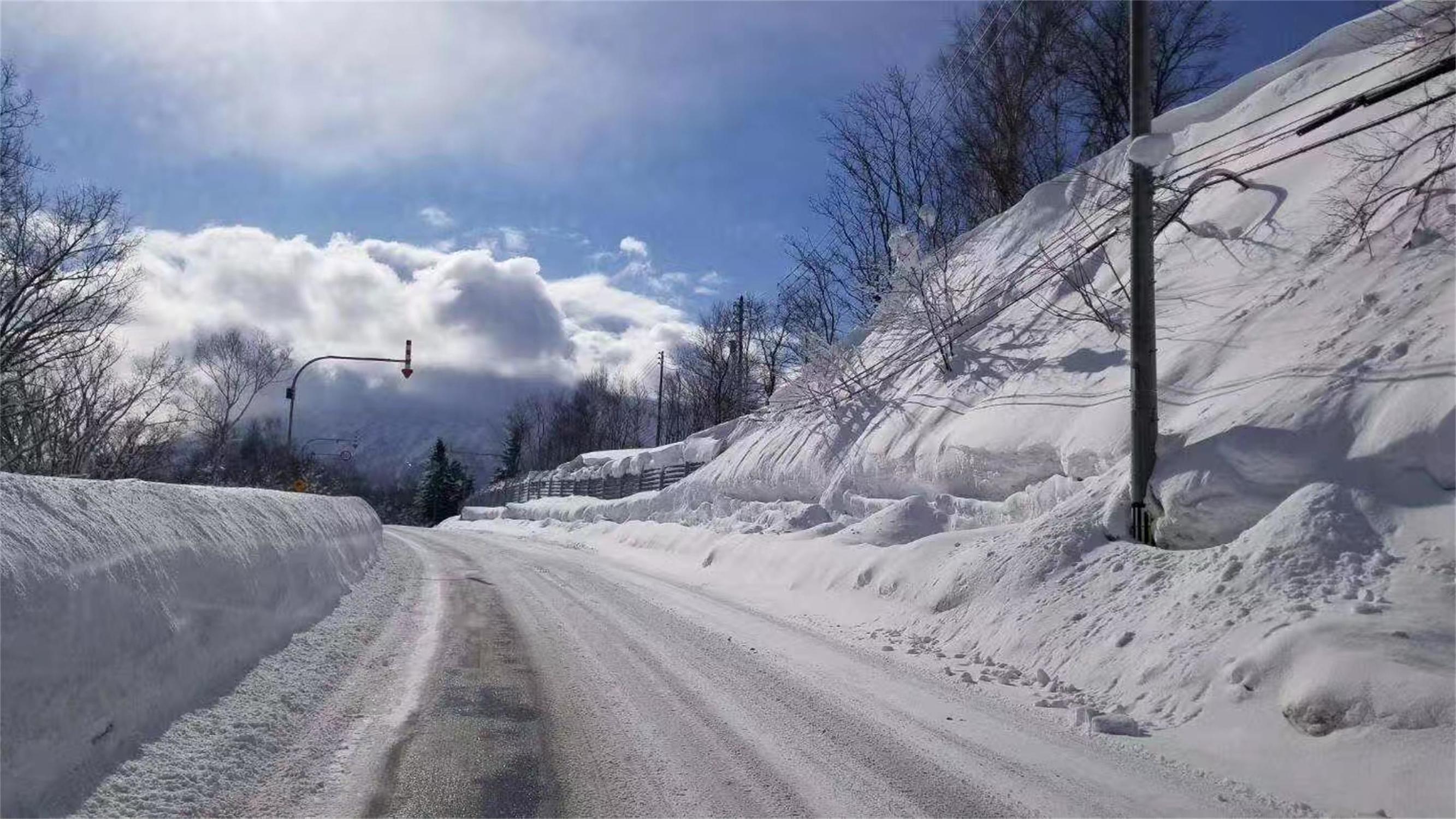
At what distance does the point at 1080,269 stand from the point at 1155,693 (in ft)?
41.4

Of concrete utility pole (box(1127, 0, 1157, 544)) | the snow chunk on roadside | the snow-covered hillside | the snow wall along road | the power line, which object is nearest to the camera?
the snow wall along road

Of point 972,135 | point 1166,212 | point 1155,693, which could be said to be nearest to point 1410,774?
point 1155,693

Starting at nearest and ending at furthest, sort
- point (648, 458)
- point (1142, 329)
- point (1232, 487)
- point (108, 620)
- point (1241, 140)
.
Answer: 1. point (108, 620)
2. point (1232, 487)
3. point (1142, 329)
4. point (1241, 140)
5. point (648, 458)

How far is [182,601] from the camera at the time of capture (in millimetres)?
6031

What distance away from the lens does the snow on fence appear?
113ft

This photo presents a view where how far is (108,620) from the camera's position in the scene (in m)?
4.86

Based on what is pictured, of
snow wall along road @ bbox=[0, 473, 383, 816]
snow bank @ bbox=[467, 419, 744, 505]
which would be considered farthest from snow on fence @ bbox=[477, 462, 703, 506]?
snow wall along road @ bbox=[0, 473, 383, 816]

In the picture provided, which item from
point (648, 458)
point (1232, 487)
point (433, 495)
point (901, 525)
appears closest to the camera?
point (1232, 487)

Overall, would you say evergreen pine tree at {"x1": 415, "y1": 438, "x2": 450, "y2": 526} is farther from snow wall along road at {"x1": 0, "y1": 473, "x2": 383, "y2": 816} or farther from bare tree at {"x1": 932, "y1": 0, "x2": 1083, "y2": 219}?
snow wall along road at {"x1": 0, "y1": 473, "x2": 383, "y2": 816}

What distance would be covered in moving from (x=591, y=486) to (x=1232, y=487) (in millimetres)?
38181

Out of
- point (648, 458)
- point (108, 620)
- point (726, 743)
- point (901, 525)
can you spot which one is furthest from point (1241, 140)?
point (648, 458)

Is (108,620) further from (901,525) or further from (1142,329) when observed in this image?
(901,525)

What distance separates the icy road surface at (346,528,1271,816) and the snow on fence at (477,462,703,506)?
77.6 ft

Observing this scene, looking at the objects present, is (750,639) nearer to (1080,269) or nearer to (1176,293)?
(1176,293)
